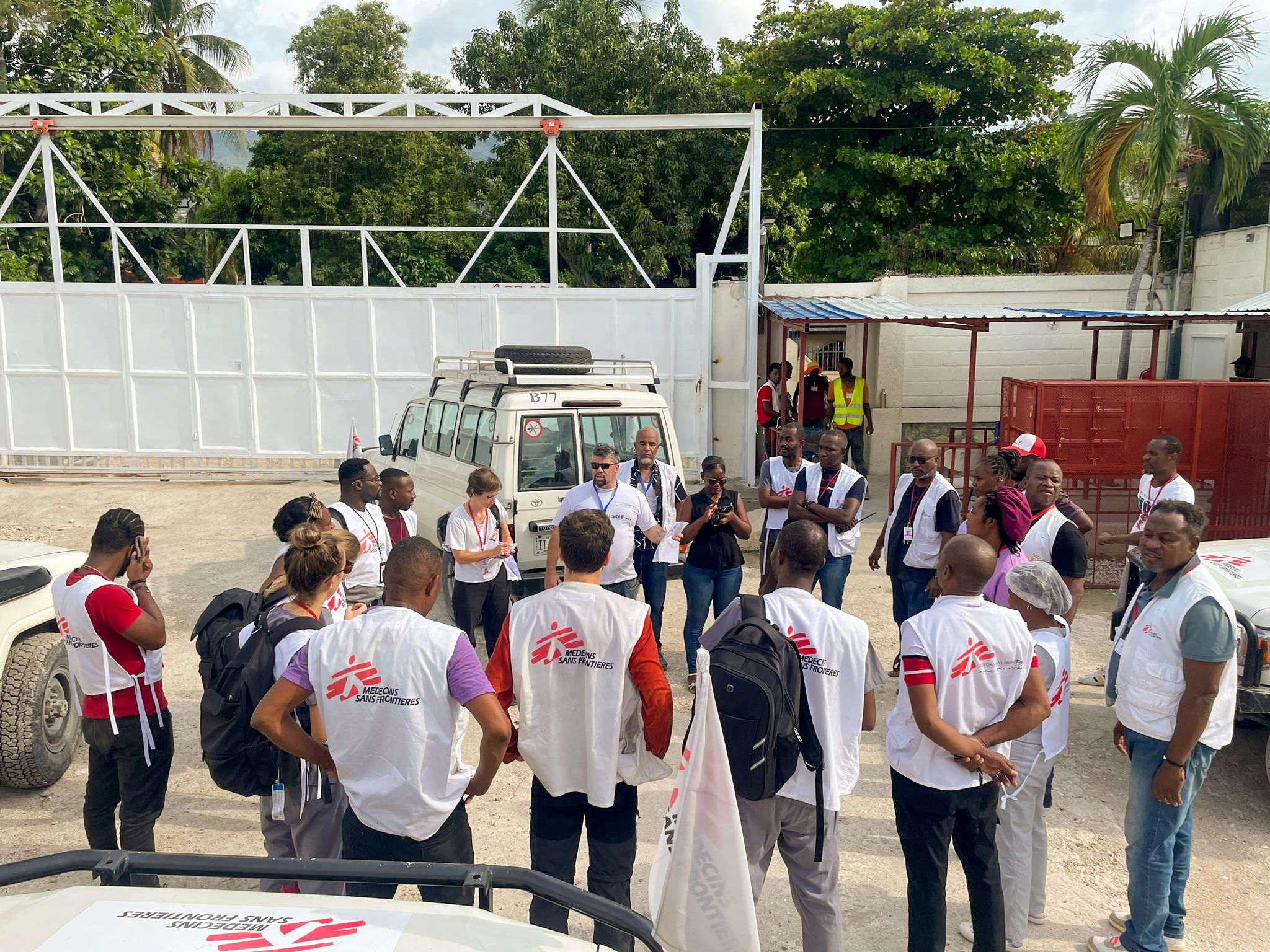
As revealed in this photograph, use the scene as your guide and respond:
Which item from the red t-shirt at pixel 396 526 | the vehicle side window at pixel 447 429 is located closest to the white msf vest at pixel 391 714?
the red t-shirt at pixel 396 526

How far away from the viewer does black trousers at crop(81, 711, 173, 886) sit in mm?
3840

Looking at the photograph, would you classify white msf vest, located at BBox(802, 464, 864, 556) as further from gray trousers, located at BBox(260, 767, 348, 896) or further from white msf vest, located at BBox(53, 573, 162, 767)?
white msf vest, located at BBox(53, 573, 162, 767)

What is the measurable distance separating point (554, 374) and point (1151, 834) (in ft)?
17.1

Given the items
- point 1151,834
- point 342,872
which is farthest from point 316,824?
point 1151,834

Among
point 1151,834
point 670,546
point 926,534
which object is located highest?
point 926,534

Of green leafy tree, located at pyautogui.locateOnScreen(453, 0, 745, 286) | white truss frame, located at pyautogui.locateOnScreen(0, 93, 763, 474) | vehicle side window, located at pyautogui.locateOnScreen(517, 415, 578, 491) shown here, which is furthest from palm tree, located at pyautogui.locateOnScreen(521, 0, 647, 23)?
vehicle side window, located at pyautogui.locateOnScreen(517, 415, 578, 491)

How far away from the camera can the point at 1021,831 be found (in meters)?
3.86

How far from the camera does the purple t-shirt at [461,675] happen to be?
296cm

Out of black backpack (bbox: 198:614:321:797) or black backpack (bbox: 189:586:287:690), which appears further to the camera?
black backpack (bbox: 189:586:287:690)

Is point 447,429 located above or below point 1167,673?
above

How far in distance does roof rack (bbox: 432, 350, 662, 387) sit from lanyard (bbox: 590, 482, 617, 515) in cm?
154

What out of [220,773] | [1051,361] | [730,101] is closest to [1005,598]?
[220,773]

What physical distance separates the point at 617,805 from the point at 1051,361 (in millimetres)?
14985

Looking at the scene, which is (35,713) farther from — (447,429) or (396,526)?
(447,429)
